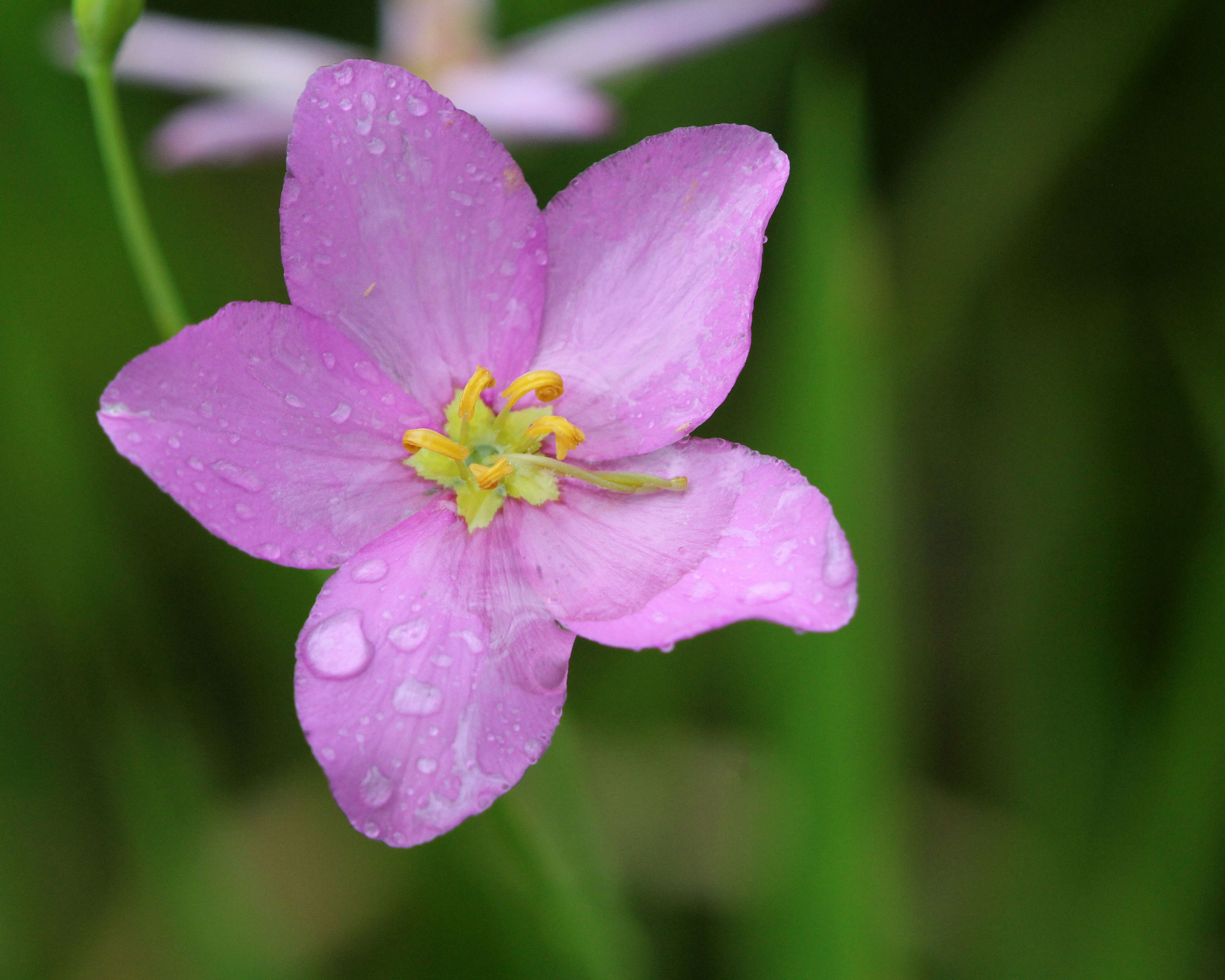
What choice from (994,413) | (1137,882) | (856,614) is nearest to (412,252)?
(856,614)

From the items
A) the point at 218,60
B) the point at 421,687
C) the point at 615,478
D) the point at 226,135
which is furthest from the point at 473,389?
the point at 218,60

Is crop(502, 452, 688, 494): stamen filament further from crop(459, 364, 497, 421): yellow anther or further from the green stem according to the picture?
the green stem

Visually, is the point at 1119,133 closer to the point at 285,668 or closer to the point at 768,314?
the point at 768,314

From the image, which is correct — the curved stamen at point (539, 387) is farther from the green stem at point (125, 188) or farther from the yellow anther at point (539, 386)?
the green stem at point (125, 188)

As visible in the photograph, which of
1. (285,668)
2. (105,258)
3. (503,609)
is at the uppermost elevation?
(503,609)

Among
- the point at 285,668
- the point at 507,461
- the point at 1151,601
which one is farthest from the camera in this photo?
the point at 1151,601

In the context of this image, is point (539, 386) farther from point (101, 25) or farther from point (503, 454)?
point (101, 25)
